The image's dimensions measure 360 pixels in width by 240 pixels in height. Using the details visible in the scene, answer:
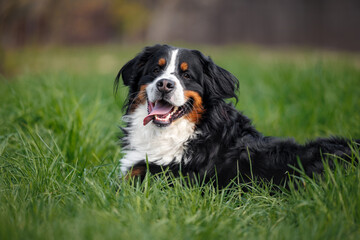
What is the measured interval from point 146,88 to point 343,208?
1.74m

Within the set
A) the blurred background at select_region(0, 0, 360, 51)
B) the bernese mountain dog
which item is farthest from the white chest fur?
the blurred background at select_region(0, 0, 360, 51)

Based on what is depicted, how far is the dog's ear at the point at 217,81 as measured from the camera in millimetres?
3197

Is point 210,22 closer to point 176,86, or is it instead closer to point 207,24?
point 207,24

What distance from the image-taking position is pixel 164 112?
10.0ft

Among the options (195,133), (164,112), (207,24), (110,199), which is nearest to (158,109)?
(164,112)

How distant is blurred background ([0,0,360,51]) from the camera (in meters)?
15.9

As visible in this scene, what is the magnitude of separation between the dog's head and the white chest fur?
0.27ft

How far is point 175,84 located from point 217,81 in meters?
0.44

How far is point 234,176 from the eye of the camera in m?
2.87

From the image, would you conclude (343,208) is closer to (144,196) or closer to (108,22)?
(144,196)

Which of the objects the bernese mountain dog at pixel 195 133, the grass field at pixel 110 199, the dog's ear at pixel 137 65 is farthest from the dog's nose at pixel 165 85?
the grass field at pixel 110 199

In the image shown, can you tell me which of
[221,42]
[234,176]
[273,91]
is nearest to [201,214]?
[234,176]

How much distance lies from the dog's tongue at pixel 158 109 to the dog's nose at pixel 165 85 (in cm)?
19

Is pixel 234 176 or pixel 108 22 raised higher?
pixel 108 22
